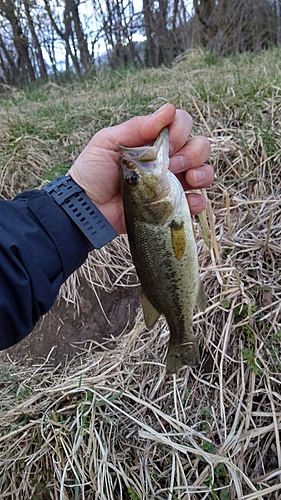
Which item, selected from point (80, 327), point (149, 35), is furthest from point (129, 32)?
point (80, 327)

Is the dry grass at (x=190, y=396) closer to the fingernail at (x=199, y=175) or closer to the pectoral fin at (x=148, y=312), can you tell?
the fingernail at (x=199, y=175)

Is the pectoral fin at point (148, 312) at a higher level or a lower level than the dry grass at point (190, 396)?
higher

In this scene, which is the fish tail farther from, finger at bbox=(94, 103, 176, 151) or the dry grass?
finger at bbox=(94, 103, 176, 151)

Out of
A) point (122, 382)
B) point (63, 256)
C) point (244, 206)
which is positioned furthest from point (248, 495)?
point (244, 206)

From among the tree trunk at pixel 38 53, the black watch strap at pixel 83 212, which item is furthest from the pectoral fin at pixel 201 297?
the tree trunk at pixel 38 53

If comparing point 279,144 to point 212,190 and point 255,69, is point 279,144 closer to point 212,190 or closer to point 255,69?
point 212,190

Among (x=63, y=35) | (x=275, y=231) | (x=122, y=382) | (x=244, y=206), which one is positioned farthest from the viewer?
(x=63, y=35)

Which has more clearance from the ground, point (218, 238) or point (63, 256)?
point (63, 256)
